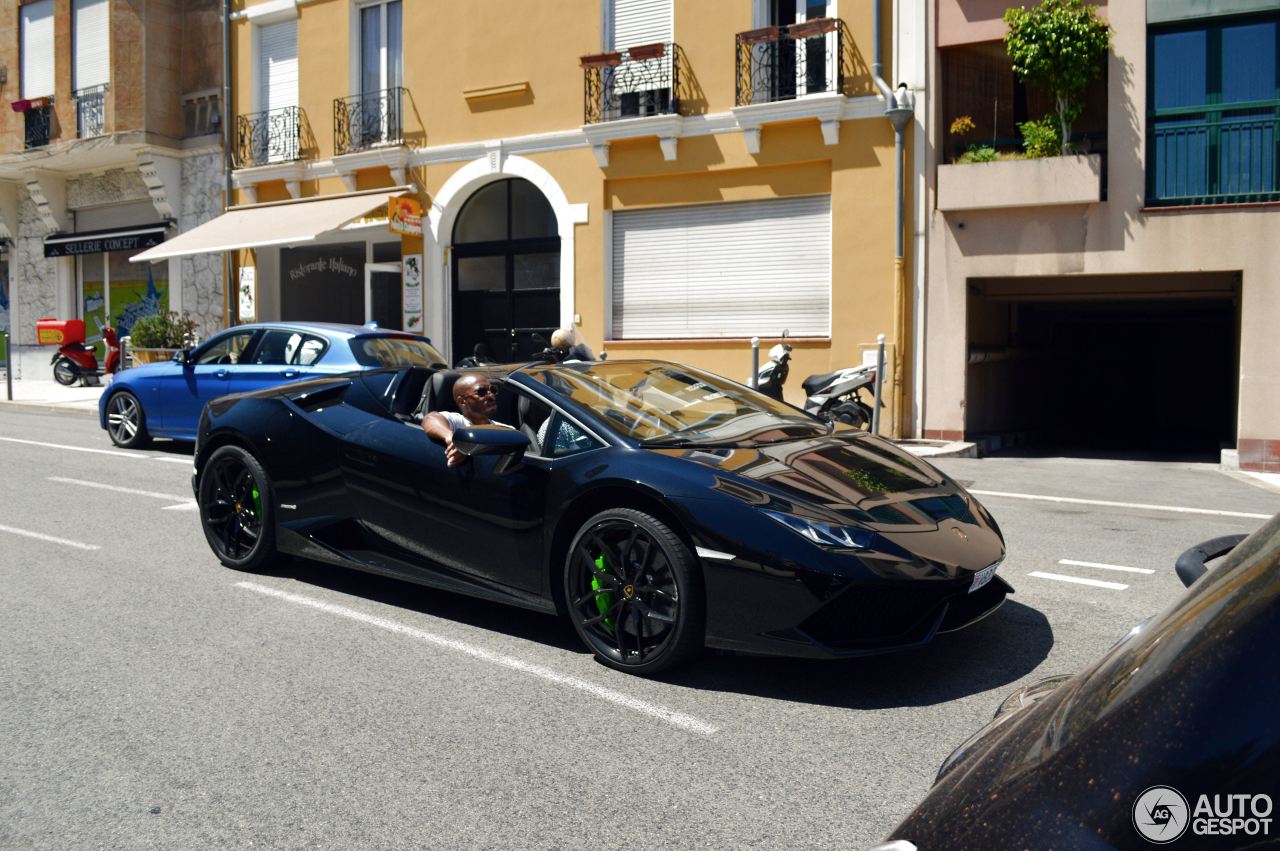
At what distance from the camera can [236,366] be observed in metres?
12.0

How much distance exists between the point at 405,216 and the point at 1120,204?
11393mm

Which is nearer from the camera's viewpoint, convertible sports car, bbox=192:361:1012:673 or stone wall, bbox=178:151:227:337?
convertible sports car, bbox=192:361:1012:673

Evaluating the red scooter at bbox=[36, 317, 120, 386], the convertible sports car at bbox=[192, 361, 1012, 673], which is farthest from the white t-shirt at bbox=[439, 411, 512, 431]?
the red scooter at bbox=[36, 317, 120, 386]

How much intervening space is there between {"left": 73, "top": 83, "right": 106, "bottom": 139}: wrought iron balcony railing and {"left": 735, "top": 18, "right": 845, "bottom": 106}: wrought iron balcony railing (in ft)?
47.3

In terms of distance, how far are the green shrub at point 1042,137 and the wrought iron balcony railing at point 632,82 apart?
5.19m

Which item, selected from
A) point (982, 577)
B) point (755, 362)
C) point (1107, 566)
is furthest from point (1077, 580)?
point (755, 362)

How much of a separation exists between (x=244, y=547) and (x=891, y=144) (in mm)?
11353

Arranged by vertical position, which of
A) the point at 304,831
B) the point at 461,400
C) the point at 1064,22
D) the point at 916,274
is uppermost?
the point at 1064,22

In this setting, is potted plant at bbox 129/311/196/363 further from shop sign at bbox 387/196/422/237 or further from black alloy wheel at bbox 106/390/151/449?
black alloy wheel at bbox 106/390/151/449

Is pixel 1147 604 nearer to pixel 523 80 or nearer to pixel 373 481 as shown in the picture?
pixel 373 481

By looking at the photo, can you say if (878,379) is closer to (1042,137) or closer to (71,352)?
(1042,137)

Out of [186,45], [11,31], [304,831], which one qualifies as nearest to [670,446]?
[304,831]

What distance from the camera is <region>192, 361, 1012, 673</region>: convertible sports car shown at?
4227 millimetres

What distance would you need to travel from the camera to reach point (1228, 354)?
20547mm
